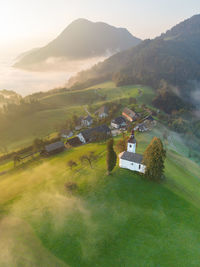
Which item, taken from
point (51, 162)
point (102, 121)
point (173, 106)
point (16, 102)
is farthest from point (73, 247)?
point (173, 106)

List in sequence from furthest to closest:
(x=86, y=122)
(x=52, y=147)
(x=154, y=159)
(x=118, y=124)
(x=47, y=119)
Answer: (x=47, y=119)
(x=86, y=122)
(x=118, y=124)
(x=52, y=147)
(x=154, y=159)

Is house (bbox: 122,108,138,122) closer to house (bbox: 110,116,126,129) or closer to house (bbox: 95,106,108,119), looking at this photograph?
house (bbox: 110,116,126,129)

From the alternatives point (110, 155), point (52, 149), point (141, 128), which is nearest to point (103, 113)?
point (141, 128)

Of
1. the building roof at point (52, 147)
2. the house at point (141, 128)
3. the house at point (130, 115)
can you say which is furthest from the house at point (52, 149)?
the house at point (130, 115)

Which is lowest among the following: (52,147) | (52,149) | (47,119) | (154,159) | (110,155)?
(52,149)

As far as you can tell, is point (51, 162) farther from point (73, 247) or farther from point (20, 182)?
point (73, 247)

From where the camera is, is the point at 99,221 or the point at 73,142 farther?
the point at 73,142

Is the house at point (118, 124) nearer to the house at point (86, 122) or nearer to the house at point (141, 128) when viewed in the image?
the house at point (141, 128)

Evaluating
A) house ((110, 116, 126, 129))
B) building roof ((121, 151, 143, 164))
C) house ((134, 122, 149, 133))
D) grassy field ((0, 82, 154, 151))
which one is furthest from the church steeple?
grassy field ((0, 82, 154, 151))

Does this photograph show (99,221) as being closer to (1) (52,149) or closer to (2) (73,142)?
(1) (52,149)
